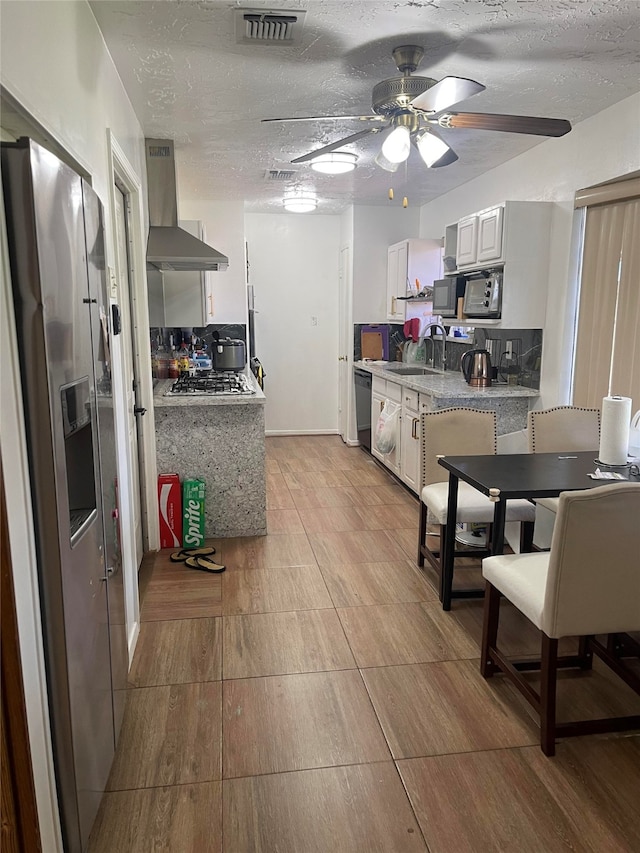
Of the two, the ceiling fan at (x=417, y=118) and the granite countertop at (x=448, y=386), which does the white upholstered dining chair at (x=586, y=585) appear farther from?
the granite countertop at (x=448, y=386)

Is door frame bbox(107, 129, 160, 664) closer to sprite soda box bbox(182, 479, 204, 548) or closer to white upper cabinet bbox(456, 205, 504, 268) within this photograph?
sprite soda box bbox(182, 479, 204, 548)

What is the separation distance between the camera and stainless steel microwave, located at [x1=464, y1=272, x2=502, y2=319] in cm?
405

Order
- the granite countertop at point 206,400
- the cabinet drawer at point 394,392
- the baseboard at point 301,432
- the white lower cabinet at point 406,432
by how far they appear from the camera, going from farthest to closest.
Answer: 1. the baseboard at point 301,432
2. the cabinet drawer at point 394,392
3. the white lower cabinet at point 406,432
4. the granite countertop at point 206,400

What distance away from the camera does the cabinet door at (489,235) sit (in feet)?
13.0

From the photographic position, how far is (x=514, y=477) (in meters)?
2.54

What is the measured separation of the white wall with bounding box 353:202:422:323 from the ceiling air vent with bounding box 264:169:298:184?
147cm

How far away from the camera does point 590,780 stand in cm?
192

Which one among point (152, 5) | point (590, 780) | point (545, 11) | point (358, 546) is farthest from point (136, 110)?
point (590, 780)

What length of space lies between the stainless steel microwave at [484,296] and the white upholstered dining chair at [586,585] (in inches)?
90.2

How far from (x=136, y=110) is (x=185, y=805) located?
3.22 metres

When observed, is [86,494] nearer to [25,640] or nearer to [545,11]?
[25,640]

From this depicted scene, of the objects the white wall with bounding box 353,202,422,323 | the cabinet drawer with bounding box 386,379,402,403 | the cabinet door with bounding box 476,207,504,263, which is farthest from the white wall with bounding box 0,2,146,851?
the white wall with bounding box 353,202,422,323

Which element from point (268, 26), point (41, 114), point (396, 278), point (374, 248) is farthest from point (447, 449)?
point (374, 248)

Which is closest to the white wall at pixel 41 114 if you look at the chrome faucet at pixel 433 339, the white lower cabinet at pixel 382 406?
the white lower cabinet at pixel 382 406
